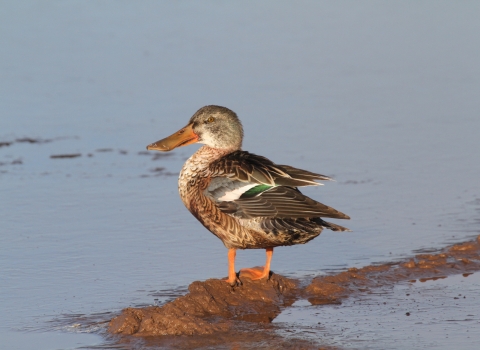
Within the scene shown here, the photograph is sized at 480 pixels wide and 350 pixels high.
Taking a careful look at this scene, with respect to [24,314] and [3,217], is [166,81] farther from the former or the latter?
[24,314]

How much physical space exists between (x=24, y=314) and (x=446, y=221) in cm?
386

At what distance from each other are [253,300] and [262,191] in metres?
0.78

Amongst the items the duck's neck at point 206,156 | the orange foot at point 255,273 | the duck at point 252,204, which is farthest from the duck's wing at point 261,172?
the orange foot at point 255,273

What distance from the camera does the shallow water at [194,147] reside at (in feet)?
22.7

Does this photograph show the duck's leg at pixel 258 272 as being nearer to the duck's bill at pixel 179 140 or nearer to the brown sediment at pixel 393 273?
the brown sediment at pixel 393 273

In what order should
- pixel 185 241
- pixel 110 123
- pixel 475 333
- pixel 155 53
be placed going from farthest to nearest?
pixel 155 53 < pixel 110 123 < pixel 185 241 < pixel 475 333

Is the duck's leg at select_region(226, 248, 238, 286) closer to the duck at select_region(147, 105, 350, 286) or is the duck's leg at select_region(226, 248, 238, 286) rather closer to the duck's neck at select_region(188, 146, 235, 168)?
the duck at select_region(147, 105, 350, 286)

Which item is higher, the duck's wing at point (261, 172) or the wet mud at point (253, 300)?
the duck's wing at point (261, 172)

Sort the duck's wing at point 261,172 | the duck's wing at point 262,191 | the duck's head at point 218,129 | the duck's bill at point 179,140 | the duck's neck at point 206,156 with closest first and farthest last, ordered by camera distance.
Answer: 1. the duck's wing at point 262,191
2. the duck's wing at point 261,172
3. the duck's neck at point 206,156
4. the duck's head at point 218,129
5. the duck's bill at point 179,140

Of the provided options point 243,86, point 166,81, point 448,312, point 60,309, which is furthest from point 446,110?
point 60,309

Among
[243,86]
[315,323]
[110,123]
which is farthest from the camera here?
[243,86]

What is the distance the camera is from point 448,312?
590 centimetres

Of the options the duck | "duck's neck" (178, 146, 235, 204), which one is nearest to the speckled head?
"duck's neck" (178, 146, 235, 204)

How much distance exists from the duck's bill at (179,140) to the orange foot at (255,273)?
1222 millimetres
